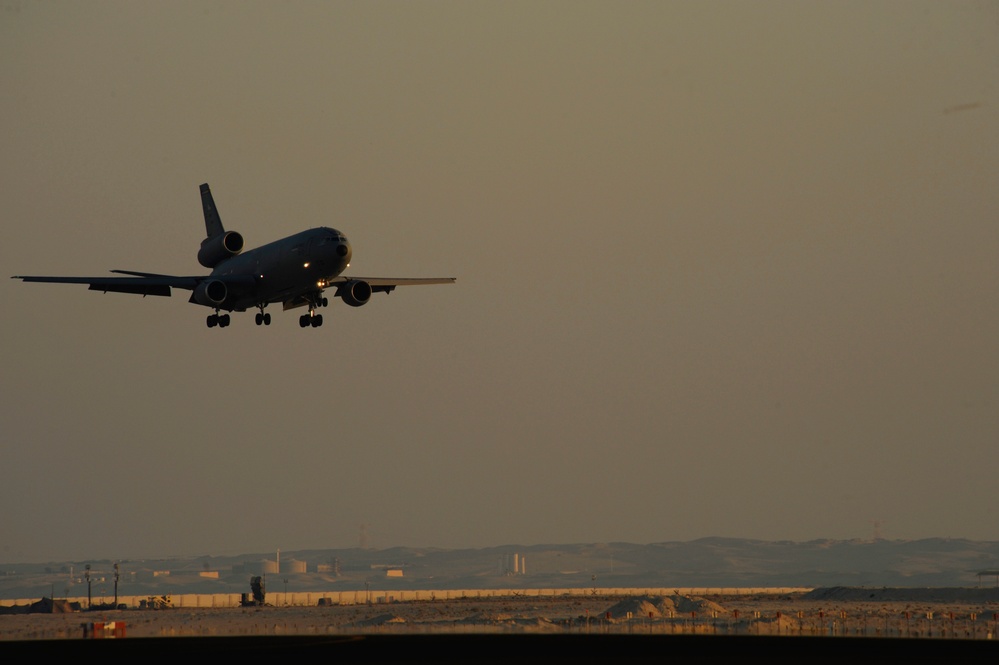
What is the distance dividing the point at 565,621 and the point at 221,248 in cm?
4105

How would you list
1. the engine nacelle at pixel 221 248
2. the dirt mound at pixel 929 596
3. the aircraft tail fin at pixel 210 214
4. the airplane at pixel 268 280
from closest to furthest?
the airplane at pixel 268 280, the engine nacelle at pixel 221 248, the aircraft tail fin at pixel 210 214, the dirt mound at pixel 929 596

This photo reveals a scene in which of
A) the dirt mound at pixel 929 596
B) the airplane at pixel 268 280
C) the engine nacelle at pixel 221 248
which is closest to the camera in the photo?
the airplane at pixel 268 280

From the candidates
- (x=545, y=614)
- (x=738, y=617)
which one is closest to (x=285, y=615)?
(x=545, y=614)

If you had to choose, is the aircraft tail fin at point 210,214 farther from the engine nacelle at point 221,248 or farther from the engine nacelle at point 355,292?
the engine nacelle at point 355,292

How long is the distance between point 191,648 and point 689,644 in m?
26.0

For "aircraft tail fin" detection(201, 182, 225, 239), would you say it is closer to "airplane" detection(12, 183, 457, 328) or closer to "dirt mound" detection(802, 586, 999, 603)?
"airplane" detection(12, 183, 457, 328)

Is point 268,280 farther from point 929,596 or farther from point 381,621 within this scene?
point 929,596

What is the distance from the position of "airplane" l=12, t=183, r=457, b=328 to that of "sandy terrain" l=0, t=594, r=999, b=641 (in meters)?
22.8

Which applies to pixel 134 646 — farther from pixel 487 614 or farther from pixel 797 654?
pixel 487 614

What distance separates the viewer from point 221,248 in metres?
94.5

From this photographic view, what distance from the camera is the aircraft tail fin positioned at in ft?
359

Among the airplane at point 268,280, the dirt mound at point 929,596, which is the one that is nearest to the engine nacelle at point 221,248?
the airplane at point 268,280

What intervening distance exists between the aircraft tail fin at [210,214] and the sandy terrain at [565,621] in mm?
33143

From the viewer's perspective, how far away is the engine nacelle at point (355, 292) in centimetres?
9031
